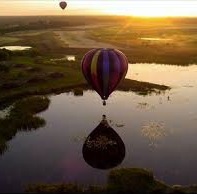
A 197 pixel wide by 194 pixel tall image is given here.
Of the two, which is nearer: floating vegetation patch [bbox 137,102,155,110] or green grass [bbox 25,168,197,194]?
green grass [bbox 25,168,197,194]

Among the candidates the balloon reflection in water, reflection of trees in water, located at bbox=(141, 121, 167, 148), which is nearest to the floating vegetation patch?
reflection of trees in water, located at bbox=(141, 121, 167, 148)

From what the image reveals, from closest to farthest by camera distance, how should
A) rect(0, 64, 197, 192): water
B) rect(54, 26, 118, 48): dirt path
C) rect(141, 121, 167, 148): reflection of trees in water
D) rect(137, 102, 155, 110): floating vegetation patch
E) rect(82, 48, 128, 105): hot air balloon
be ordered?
rect(0, 64, 197, 192): water → rect(141, 121, 167, 148): reflection of trees in water → rect(82, 48, 128, 105): hot air balloon → rect(137, 102, 155, 110): floating vegetation patch → rect(54, 26, 118, 48): dirt path

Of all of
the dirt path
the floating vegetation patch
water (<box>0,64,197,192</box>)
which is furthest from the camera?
the dirt path

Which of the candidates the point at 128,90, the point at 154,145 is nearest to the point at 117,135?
the point at 154,145

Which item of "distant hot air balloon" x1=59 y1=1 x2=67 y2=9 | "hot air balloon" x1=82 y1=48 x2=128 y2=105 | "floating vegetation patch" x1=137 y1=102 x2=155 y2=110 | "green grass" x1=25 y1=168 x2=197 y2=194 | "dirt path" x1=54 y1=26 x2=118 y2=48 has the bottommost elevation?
"green grass" x1=25 y1=168 x2=197 y2=194

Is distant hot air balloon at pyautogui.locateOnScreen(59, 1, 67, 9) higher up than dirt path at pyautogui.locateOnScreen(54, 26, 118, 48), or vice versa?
distant hot air balloon at pyautogui.locateOnScreen(59, 1, 67, 9)

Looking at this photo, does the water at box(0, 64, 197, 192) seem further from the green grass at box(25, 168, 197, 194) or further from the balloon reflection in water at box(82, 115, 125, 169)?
the green grass at box(25, 168, 197, 194)

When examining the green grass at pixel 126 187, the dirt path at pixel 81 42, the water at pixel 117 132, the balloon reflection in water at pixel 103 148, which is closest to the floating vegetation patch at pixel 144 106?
the water at pixel 117 132
